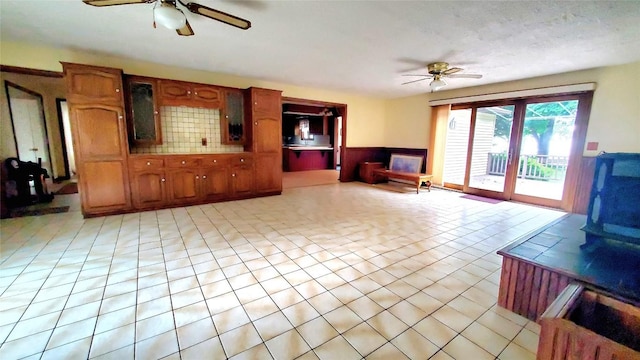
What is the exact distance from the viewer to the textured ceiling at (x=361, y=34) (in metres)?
2.36

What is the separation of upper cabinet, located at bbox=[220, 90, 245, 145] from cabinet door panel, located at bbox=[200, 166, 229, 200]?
2.22ft

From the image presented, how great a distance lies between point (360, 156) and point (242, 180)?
12.1ft

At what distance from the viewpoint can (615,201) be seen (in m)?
1.95

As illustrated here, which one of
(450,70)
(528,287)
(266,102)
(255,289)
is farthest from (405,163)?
(255,289)

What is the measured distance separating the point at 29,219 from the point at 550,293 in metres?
6.12

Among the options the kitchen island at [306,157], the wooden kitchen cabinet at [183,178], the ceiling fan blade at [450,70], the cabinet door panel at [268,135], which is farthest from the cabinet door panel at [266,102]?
the kitchen island at [306,157]

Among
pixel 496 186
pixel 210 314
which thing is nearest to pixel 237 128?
pixel 210 314

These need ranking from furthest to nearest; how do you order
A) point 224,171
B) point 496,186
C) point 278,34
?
point 496,186 < point 224,171 < point 278,34

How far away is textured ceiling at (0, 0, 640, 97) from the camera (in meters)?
2.36

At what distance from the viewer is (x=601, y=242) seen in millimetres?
2061

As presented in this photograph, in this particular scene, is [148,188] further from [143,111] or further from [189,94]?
[189,94]

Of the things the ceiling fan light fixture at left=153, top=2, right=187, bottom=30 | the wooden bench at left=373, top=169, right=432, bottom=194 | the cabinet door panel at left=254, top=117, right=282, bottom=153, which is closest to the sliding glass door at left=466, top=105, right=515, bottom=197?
the wooden bench at left=373, top=169, right=432, bottom=194

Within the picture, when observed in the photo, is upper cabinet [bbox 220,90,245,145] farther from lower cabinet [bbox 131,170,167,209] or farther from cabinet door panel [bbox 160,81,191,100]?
lower cabinet [bbox 131,170,167,209]

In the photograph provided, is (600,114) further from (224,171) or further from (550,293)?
(224,171)
